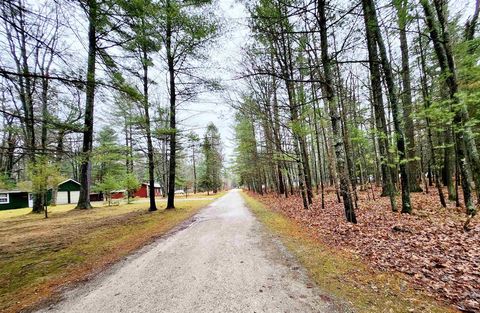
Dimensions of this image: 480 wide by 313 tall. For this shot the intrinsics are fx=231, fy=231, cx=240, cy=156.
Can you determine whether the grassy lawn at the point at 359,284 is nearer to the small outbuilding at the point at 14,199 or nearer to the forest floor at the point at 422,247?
the forest floor at the point at 422,247

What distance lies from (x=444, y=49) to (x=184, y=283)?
8.55m

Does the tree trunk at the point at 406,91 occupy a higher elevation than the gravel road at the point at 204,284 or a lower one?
higher

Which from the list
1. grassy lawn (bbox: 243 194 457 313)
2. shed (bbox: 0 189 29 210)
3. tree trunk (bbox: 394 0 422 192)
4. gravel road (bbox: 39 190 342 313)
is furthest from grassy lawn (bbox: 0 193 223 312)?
shed (bbox: 0 189 29 210)

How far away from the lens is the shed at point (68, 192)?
111ft

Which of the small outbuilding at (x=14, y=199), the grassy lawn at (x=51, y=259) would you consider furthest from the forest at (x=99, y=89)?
the small outbuilding at (x=14, y=199)

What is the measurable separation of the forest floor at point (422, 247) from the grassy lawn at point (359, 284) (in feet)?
0.57

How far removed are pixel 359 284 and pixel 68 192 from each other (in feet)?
136

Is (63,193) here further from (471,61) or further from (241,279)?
(471,61)

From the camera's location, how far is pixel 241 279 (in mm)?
3779

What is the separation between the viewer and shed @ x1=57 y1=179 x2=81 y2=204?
3381 cm

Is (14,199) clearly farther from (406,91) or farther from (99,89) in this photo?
(406,91)

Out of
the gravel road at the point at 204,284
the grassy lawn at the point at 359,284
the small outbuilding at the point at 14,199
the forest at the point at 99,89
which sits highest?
the forest at the point at 99,89

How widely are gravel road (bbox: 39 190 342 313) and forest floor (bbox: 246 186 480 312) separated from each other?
1.57m

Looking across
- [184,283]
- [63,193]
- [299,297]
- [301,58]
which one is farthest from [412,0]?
[63,193]
